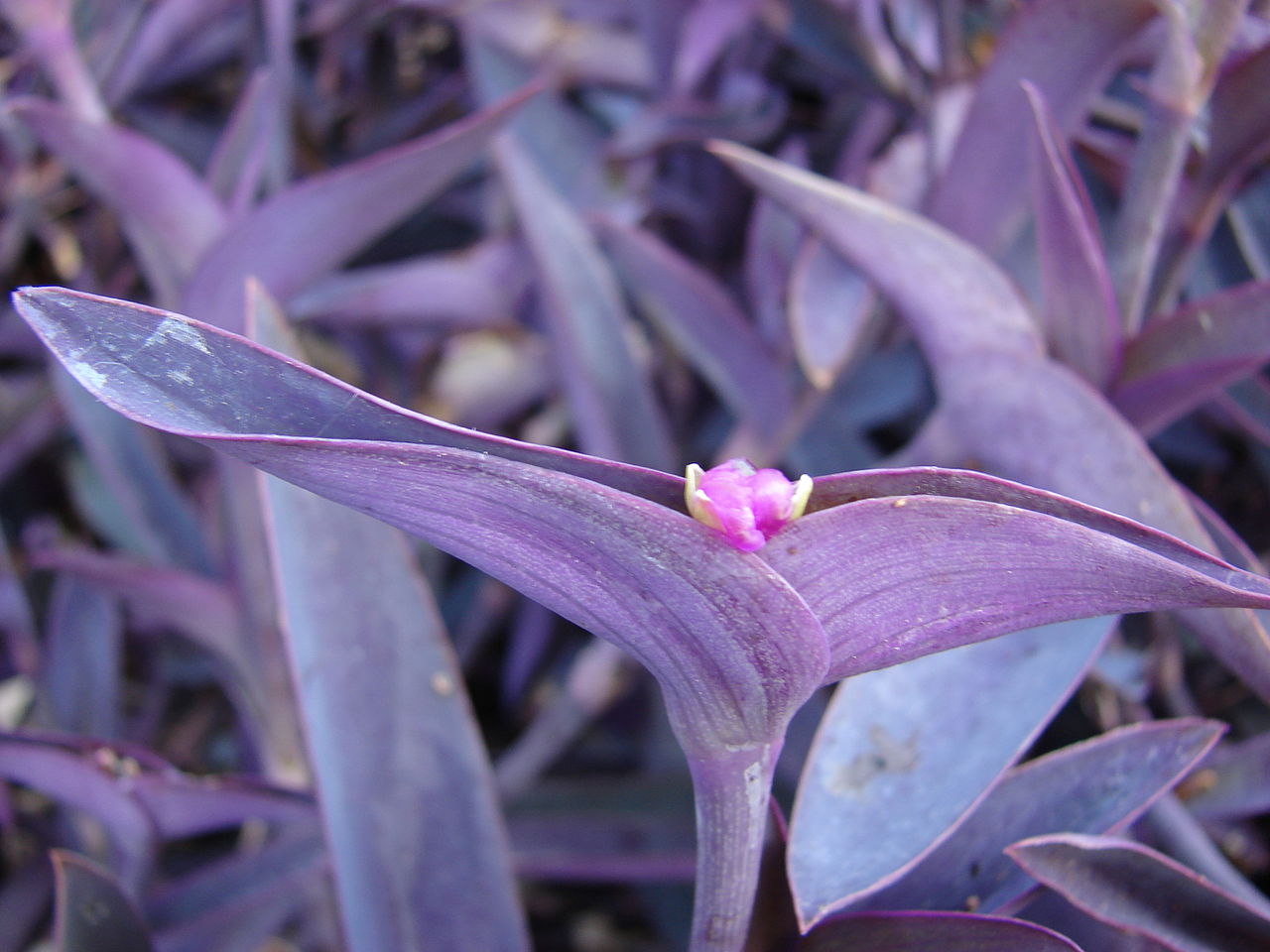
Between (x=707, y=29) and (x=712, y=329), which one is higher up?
(x=707, y=29)

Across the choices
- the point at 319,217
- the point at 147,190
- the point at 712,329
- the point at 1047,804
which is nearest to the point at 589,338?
the point at 712,329

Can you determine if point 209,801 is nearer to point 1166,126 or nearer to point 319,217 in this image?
point 319,217

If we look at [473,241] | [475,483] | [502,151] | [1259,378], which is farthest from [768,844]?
[473,241]

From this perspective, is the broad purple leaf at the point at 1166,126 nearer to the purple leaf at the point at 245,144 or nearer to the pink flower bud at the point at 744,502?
the pink flower bud at the point at 744,502

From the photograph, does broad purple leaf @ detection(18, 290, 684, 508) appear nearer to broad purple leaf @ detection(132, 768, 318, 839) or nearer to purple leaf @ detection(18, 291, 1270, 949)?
purple leaf @ detection(18, 291, 1270, 949)

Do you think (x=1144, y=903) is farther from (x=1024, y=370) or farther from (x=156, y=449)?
(x=156, y=449)

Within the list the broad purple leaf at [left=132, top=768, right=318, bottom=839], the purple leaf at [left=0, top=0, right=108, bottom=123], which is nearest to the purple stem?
the broad purple leaf at [left=132, top=768, right=318, bottom=839]
